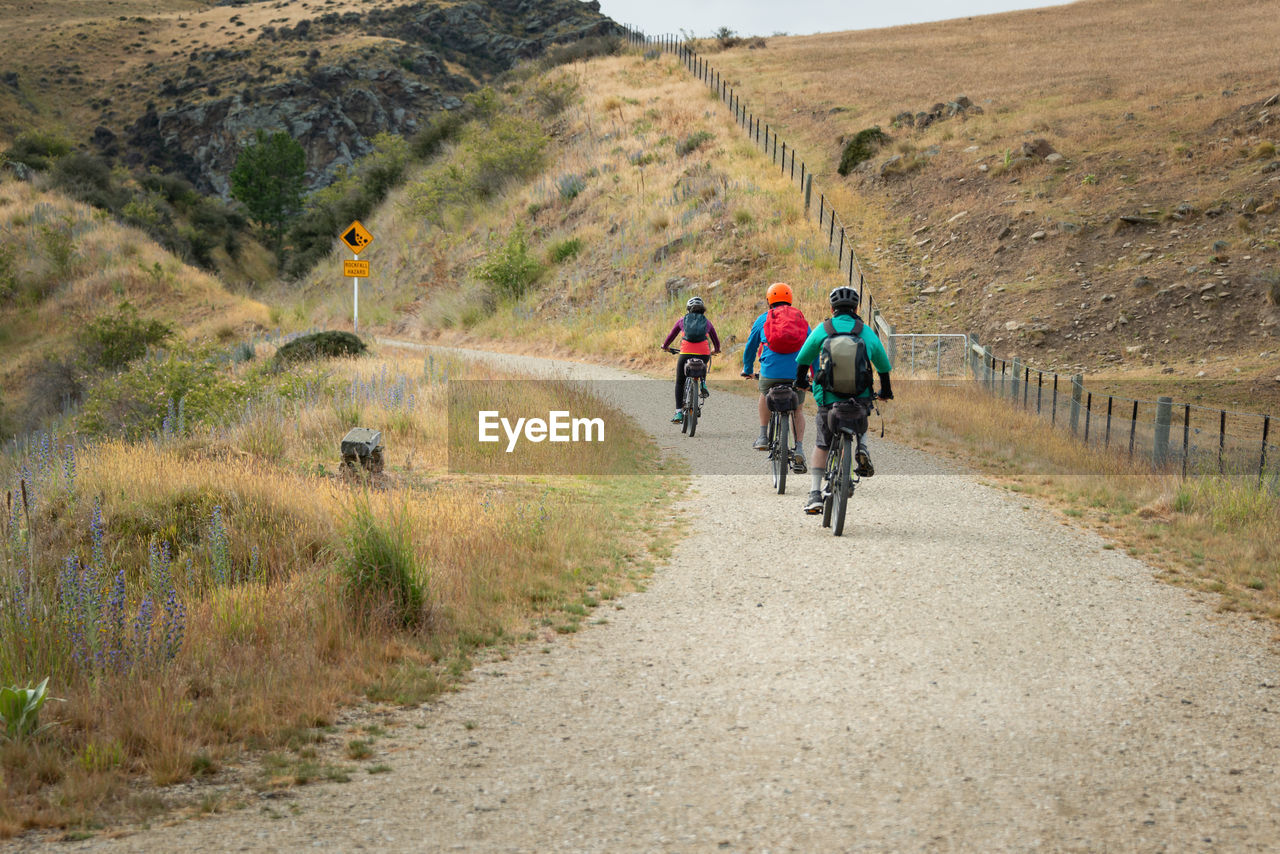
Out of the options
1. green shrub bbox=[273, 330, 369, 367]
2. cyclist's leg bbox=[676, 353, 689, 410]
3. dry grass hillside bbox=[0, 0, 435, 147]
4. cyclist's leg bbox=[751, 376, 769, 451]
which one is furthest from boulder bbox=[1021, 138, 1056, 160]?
dry grass hillside bbox=[0, 0, 435, 147]

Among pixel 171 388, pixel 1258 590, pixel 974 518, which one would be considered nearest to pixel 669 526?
pixel 974 518

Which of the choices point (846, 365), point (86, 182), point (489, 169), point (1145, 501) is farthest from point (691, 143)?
point (846, 365)

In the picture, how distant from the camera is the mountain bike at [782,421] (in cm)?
1118

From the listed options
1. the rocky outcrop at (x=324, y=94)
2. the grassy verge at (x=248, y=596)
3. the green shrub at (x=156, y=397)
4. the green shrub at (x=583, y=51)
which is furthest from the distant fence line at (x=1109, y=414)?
the rocky outcrop at (x=324, y=94)

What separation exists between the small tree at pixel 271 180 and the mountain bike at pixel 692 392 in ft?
192

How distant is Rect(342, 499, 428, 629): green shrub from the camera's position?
632 centimetres

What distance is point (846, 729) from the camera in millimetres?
4973

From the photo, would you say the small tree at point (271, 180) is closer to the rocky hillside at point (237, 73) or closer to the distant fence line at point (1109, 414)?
the rocky hillside at point (237, 73)

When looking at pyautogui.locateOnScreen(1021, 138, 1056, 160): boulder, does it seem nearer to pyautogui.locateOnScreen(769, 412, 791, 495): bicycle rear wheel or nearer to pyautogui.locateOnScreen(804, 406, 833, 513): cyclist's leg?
pyautogui.locateOnScreen(769, 412, 791, 495): bicycle rear wheel

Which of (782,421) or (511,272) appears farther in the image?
(511,272)

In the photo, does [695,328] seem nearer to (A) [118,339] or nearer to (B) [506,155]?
(A) [118,339]

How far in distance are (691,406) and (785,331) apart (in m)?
4.28

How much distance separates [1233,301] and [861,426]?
71.0 feet

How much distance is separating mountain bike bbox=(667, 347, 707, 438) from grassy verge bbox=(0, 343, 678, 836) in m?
4.01
